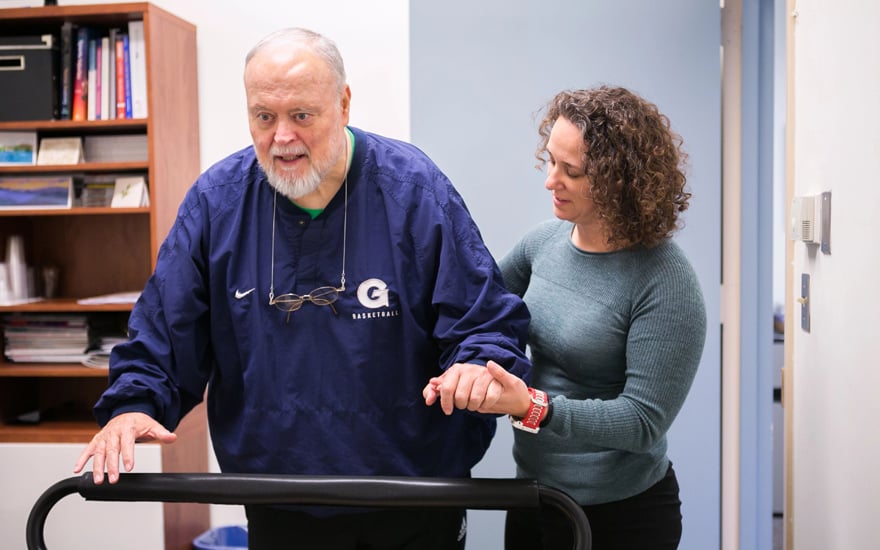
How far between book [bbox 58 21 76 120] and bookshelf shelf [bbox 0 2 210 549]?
0.13 feet

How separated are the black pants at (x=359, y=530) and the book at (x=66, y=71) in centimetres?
179

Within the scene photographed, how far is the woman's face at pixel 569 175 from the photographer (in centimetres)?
149

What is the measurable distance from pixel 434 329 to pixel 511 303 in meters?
0.15

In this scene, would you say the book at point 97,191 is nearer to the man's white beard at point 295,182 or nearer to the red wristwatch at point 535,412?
the man's white beard at point 295,182

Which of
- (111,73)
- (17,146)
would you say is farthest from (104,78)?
(17,146)

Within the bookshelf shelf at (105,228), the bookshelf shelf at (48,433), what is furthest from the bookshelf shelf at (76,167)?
the bookshelf shelf at (48,433)

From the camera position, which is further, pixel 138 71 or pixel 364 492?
pixel 138 71

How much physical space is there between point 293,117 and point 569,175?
505 mm

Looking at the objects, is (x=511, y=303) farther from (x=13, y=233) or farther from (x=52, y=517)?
(x=13, y=233)

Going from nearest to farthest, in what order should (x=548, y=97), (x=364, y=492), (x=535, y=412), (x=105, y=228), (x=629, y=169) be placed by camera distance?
1. (x=364, y=492)
2. (x=535, y=412)
3. (x=629, y=169)
4. (x=548, y=97)
5. (x=105, y=228)

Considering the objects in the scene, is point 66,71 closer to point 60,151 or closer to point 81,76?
point 81,76

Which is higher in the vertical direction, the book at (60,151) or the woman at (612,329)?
the book at (60,151)

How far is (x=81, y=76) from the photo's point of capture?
8.98 feet

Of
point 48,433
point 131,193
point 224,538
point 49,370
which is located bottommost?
point 224,538
